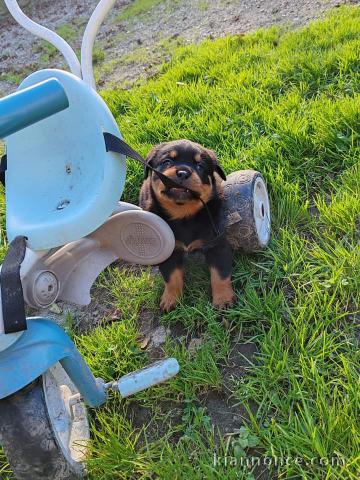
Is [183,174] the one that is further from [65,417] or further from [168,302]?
[65,417]

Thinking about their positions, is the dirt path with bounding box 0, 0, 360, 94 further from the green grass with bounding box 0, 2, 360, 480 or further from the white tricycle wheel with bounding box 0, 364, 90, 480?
the white tricycle wheel with bounding box 0, 364, 90, 480

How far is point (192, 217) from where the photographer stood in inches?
83.1

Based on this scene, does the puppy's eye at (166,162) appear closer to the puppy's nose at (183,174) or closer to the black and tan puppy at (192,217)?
the black and tan puppy at (192,217)

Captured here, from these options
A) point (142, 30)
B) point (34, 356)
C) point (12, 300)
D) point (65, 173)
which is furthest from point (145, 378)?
A: point (142, 30)

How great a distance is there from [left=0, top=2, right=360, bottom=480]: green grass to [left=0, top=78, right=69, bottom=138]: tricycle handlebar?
1055 millimetres

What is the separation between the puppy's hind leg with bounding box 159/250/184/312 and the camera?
2141 mm

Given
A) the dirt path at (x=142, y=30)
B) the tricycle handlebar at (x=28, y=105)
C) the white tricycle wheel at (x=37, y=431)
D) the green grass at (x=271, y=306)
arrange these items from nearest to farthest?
the tricycle handlebar at (x=28, y=105) < the white tricycle wheel at (x=37, y=431) < the green grass at (x=271, y=306) < the dirt path at (x=142, y=30)

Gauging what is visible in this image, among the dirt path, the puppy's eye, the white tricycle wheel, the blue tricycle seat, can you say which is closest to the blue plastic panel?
the white tricycle wheel

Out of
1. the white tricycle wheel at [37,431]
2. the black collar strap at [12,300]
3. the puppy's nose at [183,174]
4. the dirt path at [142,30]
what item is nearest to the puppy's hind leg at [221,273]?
the puppy's nose at [183,174]

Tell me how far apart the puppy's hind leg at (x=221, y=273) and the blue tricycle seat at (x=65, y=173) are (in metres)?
0.76

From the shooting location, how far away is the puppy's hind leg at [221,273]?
2.05 meters

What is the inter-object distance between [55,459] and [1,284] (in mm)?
492

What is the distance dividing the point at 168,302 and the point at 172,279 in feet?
0.33

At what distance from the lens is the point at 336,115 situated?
269 centimetres
